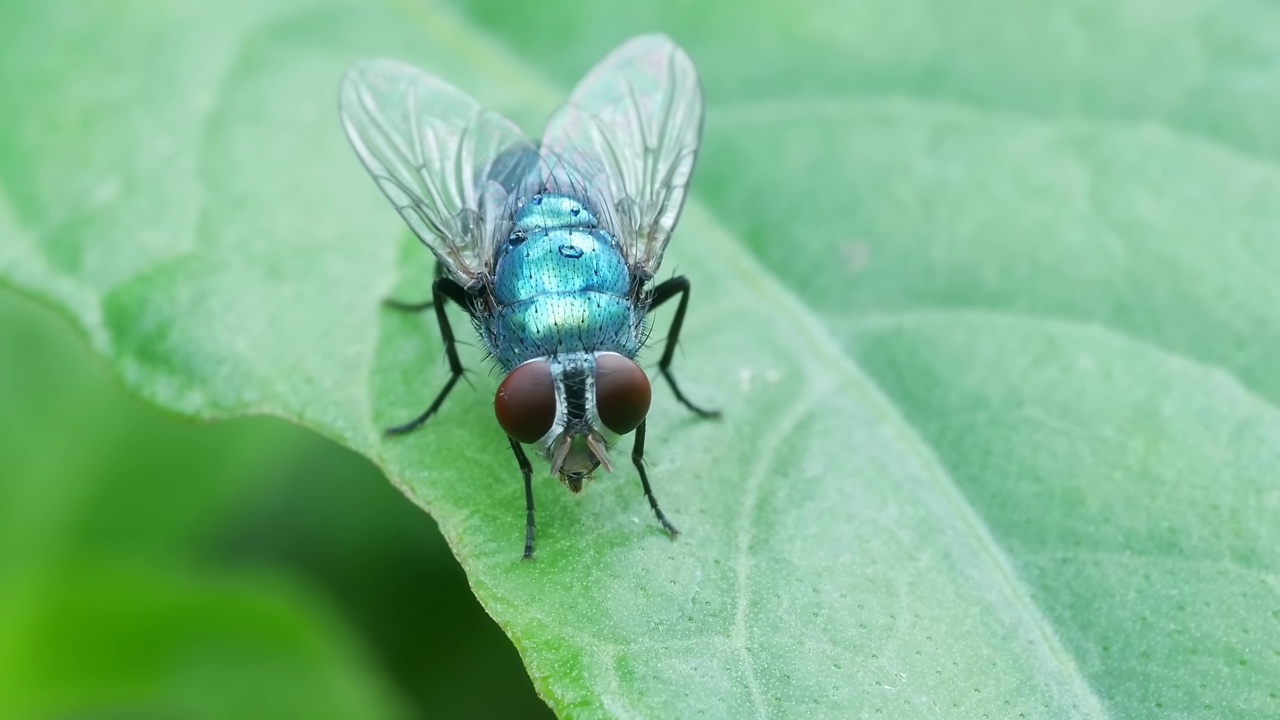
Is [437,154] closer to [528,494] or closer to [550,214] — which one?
[550,214]

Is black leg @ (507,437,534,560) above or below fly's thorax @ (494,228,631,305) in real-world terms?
below

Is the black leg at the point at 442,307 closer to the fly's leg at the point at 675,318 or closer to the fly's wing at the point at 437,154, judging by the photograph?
the fly's wing at the point at 437,154

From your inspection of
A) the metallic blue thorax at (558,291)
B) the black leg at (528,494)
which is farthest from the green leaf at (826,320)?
the metallic blue thorax at (558,291)

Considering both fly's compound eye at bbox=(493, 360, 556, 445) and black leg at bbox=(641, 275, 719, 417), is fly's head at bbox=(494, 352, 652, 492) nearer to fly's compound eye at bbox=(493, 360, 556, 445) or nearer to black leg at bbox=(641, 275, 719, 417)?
fly's compound eye at bbox=(493, 360, 556, 445)

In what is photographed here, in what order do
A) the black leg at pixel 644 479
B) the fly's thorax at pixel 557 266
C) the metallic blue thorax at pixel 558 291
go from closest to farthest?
the black leg at pixel 644 479 < the metallic blue thorax at pixel 558 291 < the fly's thorax at pixel 557 266

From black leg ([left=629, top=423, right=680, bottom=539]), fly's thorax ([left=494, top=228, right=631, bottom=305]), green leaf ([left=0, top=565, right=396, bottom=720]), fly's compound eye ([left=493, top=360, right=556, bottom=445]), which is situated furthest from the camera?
green leaf ([left=0, top=565, right=396, bottom=720])

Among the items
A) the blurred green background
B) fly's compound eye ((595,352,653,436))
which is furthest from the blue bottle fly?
the blurred green background
